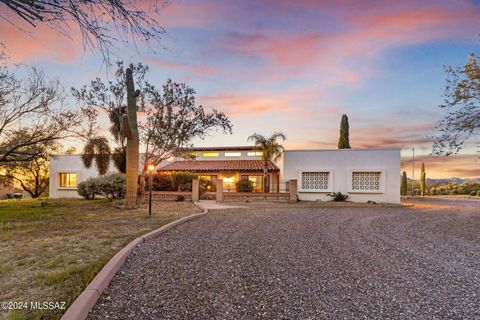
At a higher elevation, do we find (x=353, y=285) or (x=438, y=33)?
(x=438, y=33)

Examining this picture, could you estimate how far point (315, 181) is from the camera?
21.0 meters

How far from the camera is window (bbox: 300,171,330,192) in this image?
20.9 meters

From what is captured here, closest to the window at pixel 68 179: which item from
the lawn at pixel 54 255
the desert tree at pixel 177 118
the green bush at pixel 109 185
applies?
the green bush at pixel 109 185

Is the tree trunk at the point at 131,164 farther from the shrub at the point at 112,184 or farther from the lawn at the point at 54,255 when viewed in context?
the shrub at the point at 112,184

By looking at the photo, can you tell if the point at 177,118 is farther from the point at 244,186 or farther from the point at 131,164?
the point at 244,186

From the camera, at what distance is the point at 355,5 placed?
8750mm

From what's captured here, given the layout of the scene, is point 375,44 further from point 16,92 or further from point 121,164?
point 121,164

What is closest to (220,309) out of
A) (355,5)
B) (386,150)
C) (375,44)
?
(355,5)

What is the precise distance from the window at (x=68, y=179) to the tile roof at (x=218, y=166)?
24.5 ft

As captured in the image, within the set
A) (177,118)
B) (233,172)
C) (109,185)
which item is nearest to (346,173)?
(233,172)

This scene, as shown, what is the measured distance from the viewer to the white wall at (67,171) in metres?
24.6

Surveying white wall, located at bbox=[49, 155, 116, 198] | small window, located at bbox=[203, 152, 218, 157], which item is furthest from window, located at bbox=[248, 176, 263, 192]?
white wall, located at bbox=[49, 155, 116, 198]

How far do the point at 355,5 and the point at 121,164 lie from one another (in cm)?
2052

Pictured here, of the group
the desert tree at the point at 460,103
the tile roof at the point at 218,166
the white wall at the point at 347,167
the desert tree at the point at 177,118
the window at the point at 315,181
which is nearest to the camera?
the desert tree at the point at 460,103
